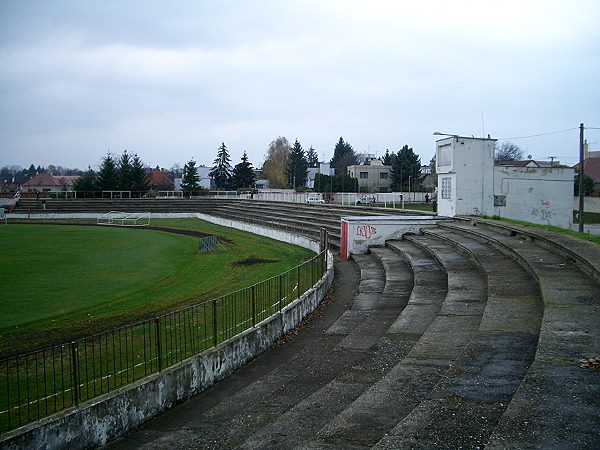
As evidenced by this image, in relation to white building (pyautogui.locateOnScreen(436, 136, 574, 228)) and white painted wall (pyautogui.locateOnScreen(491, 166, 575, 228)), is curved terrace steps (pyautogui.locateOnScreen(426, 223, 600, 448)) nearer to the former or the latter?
white building (pyautogui.locateOnScreen(436, 136, 574, 228))

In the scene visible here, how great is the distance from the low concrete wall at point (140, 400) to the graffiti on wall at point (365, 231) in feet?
42.3

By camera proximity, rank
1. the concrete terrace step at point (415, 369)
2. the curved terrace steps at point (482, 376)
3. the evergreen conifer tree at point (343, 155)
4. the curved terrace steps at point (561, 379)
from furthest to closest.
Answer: the evergreen conifer tree at point (343, 155)
the concrete terrace step at point (415, 369)
the curved terrace steps at point (482, 376)
the curved terrace steps at point (561, 379)

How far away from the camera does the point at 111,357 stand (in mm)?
10469

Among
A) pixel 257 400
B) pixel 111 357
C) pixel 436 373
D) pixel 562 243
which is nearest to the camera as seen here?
pixel 436 373

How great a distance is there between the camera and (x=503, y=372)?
309 inches

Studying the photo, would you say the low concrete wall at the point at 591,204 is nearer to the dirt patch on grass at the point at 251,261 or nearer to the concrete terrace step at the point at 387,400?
the dirt patch on grass at the point at 251,261

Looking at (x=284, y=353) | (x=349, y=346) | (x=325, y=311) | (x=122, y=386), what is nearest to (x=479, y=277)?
(x=325, y=311)

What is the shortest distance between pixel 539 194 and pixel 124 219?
35621 mm

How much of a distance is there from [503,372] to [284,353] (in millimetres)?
4706

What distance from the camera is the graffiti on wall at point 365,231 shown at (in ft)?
80.9

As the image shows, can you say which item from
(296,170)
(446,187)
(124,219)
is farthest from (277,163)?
(446,187)

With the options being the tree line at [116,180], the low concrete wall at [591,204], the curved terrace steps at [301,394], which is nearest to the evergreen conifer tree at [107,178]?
the tree line at [116,180]

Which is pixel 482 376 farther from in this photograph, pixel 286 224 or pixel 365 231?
pixel 286 224

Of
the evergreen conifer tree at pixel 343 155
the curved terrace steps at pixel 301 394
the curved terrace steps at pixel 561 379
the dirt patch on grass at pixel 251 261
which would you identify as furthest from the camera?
the evergreen conifer tree at pixel 343 155
